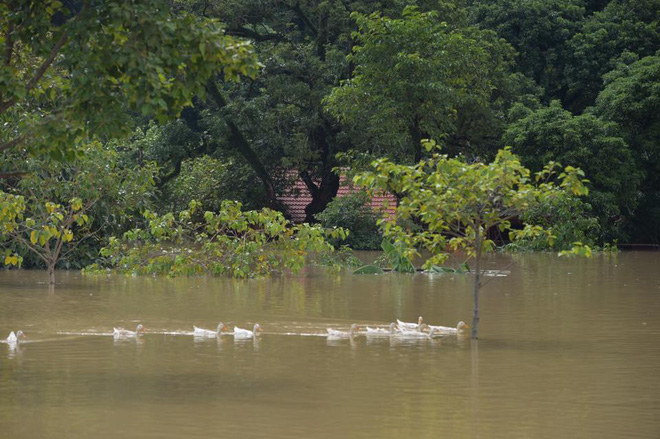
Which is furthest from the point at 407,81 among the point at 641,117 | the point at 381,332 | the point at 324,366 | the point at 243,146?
the point at 324,366

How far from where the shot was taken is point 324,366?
14234 mm

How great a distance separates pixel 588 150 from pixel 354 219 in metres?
8.61

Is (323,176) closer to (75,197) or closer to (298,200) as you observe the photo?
(298,200)

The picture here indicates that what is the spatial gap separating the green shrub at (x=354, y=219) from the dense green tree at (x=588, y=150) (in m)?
5.91

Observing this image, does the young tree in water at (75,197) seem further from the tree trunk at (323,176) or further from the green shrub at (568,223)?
the tree trunk at (323,176)

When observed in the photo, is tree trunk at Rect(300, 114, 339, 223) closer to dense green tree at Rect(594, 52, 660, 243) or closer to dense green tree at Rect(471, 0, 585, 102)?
dense green tree at Rect(471, 0, 585, 102)

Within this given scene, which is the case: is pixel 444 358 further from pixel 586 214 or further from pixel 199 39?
pixel 586 214

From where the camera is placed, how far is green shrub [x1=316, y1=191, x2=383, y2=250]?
3922 cm

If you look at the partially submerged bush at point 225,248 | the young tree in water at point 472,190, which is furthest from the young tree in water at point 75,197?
the young tree in water at point 472,190

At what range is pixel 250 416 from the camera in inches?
435

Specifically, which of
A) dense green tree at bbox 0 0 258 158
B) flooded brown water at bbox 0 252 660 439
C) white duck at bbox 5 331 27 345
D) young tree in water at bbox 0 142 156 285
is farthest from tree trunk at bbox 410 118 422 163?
dense green tree at bbox 0 0 258 158

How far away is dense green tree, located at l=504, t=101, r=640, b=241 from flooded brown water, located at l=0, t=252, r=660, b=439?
50.1ft

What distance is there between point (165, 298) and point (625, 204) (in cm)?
2328

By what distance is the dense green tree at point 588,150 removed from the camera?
39.5 meters
